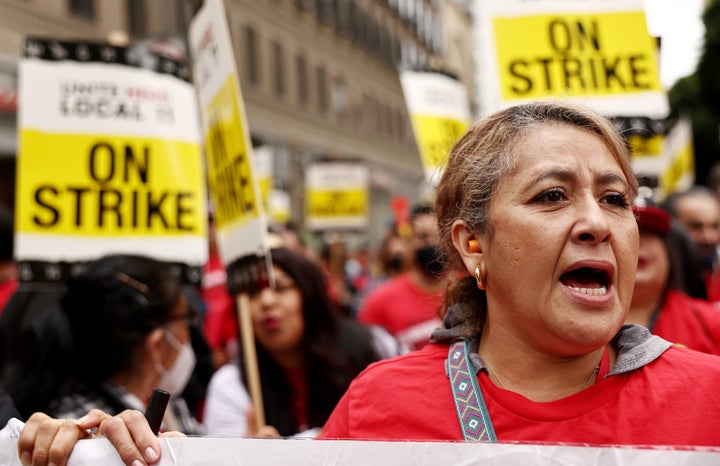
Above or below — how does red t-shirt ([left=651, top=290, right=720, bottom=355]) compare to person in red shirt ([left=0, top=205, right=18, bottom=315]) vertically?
below

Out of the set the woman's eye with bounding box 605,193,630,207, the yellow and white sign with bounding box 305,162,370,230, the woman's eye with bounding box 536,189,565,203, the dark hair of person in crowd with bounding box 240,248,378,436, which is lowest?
the dark hair of person in crowd with bounding box 240,248,378,436

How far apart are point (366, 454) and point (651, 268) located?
215cm

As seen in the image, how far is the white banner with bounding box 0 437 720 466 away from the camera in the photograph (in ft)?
4.97

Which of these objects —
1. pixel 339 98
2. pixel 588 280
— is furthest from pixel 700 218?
pixel 339 98

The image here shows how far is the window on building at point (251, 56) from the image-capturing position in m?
25.6

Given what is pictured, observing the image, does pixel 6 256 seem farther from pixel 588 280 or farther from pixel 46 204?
pixel 588 280

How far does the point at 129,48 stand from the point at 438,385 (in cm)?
304

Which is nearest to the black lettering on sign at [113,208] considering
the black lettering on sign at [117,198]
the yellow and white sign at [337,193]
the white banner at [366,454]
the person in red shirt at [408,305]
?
the black lettering on sign at [117,198]

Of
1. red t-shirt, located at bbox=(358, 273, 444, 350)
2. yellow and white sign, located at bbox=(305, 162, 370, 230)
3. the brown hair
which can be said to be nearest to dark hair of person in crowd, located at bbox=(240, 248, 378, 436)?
red t-shirt, located at bbox=(358, 273, 444, 350)

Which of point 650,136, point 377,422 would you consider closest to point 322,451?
point 377,422

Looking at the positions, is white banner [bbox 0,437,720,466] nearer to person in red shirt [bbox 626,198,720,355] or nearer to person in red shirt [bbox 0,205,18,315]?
person in red shirt [bbox 626,198,720,355]

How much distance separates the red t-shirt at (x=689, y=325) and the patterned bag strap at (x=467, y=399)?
4.57ft

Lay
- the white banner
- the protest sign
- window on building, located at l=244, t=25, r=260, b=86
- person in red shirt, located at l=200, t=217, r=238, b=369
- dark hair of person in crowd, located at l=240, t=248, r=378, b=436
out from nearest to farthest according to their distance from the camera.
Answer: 1. the white banner
2. the protest sign
3. dark hair of person in crowd, located at l=240, t=248, r=378, b=436
4. person in red shirt, located at l=200, t=217, r=238, b=369
5. window on building, located at l=244, t=25, r=260, b=86

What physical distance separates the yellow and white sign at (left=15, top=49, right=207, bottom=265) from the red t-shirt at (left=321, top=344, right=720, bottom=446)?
241 cm
